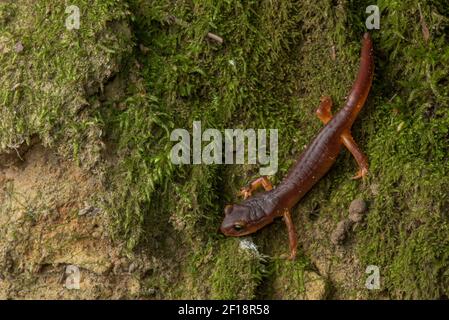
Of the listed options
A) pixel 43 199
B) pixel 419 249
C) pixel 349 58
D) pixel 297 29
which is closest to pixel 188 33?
pixel 297 29

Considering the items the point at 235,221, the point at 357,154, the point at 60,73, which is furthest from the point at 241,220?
the point at 60,73

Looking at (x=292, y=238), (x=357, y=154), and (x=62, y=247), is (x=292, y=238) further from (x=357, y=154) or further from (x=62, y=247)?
(x=62, y=247)

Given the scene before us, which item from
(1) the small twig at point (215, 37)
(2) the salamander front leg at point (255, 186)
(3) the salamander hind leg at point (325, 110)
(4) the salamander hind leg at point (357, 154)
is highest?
(1) the small twig at point (215, 37)

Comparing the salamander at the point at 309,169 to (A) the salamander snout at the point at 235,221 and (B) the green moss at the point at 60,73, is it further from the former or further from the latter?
(B) the green moss at the point at 60,73

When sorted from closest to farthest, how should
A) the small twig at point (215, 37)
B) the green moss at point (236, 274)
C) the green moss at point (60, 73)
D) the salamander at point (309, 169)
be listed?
1. the green moss at point (236, 274)
2. the green moss at point (60, 73)
3. the salamander at point (309, 169)
4. the small twig at point (215, 37)

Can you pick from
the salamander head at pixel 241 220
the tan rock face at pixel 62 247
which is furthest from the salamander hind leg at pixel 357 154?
the tan rock face at pixel 62 247

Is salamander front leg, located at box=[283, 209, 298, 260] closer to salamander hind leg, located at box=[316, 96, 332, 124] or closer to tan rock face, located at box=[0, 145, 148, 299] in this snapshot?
salamander hind leg, located at box=[316, 96, 332, 124]

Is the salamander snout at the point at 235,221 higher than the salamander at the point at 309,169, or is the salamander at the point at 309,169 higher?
the salamander at the point at 309,169

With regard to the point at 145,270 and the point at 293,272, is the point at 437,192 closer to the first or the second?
the point at 293,272

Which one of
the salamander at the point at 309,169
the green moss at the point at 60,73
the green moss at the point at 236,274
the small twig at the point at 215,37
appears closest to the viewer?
the green moss at the point at 236,274
